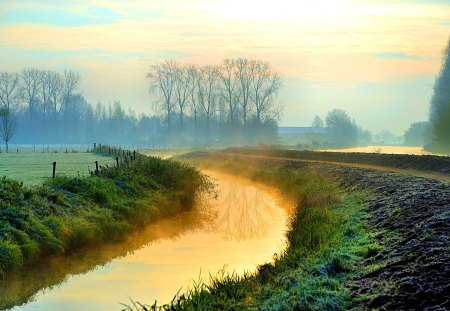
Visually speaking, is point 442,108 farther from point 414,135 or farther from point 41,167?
point 414,135

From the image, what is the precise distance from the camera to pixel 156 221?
26734 mm

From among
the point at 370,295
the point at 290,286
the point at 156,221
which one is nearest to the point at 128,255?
the point at 156,221

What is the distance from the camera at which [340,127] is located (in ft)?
538

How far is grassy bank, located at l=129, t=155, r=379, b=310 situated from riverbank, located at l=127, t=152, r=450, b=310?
2 centimetres

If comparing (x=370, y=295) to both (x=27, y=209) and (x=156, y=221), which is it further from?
(x=156, y=221)

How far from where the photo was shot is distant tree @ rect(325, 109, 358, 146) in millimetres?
163000

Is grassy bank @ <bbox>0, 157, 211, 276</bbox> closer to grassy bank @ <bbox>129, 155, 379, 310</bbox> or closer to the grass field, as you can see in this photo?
the grass field

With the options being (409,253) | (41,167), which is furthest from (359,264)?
(41,167)

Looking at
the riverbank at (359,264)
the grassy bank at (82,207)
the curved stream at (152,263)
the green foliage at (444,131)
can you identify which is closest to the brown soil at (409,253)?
the riverbank at (359,264)

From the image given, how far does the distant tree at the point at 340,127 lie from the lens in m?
163

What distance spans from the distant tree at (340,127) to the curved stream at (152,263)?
137 meters

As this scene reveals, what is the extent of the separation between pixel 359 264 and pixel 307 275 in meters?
1.42

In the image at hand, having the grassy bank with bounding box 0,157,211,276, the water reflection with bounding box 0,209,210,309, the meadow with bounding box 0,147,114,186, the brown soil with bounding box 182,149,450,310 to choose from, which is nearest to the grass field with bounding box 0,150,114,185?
the meadow with bounding box 0,147,114,186

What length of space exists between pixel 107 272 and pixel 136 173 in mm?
14560
